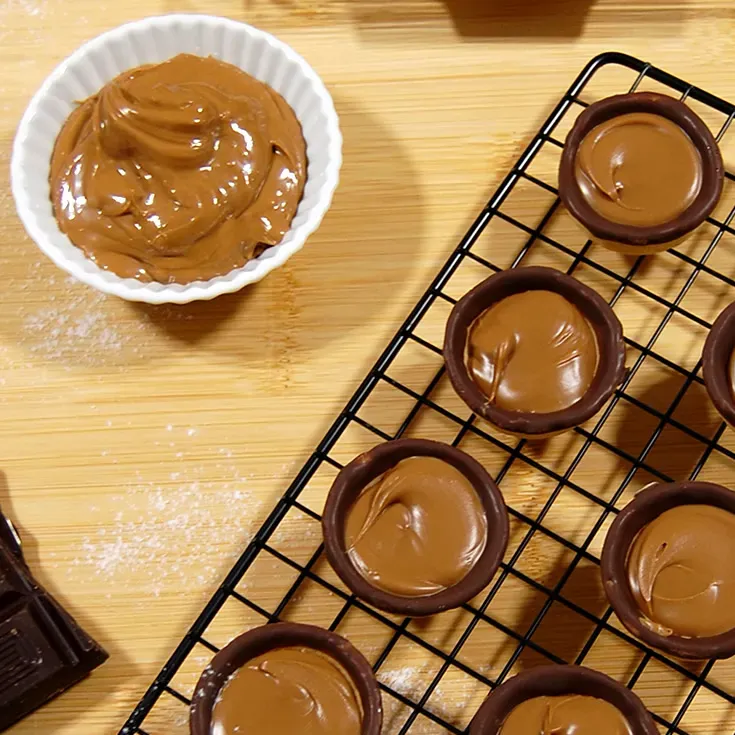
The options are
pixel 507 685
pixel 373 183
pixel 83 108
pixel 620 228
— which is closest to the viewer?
pixel 507 685

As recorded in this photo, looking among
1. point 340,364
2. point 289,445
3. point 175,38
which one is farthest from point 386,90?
point 289,445

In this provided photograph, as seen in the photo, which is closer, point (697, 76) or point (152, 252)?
point (152, 252)

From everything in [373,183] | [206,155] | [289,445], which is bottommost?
[289,445]

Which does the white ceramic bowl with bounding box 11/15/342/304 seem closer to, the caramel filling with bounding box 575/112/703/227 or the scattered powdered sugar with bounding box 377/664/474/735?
the caramel filling with bounding box 575/112/703/227

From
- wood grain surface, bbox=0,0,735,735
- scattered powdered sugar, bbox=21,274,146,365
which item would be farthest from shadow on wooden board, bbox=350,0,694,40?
scattered powdered sugar, bbox=21,274,146,365

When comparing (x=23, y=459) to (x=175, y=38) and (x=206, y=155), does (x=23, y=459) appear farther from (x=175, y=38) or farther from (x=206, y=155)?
(x=175, y=38)

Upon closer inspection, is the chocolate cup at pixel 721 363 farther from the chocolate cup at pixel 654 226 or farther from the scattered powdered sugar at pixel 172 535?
the scattered powdered sugar at pixel 172 535
